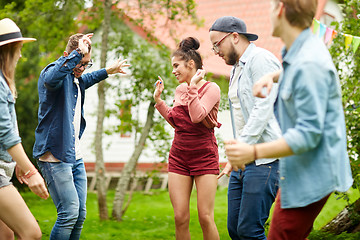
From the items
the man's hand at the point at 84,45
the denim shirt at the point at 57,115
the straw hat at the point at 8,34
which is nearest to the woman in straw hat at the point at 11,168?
the straw hat at the point at 8,34

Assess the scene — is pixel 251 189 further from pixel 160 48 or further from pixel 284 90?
pixel 160 48

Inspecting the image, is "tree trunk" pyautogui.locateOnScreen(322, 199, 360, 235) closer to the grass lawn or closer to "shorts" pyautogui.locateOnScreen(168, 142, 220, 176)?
the grass lawn

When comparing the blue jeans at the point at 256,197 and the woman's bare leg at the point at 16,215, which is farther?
the blue jeans at the point at 256,197

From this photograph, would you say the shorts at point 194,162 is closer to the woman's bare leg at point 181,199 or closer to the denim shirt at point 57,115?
→ the woman's bare leg at point 181,199

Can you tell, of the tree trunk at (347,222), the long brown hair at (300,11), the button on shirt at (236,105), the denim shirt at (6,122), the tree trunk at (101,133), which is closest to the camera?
the long brown hair at (300,11)

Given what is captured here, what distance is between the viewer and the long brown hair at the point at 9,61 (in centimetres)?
339

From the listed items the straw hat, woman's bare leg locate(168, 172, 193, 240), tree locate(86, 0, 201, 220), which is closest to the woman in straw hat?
the straw hat

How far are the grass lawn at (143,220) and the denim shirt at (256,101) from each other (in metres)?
3.20

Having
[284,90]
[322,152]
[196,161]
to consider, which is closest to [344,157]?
[322,152]

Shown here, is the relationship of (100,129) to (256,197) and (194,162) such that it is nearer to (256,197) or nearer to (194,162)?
(194,162)

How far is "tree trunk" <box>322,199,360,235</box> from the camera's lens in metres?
6.17

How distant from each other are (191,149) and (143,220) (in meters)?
4.76

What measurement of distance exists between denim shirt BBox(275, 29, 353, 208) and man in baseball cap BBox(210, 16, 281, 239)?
0.73 metres

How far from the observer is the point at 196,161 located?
14.9 feet
